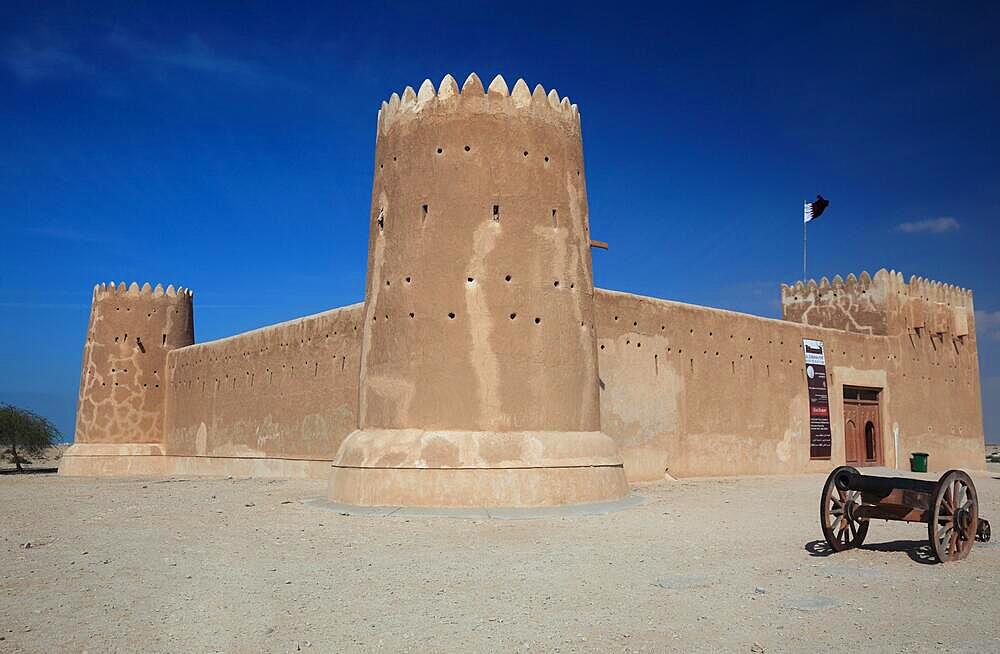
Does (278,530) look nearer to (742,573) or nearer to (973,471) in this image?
(742,573)

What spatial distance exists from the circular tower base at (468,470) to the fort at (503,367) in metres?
0.03

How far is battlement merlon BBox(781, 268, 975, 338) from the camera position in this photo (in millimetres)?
20953

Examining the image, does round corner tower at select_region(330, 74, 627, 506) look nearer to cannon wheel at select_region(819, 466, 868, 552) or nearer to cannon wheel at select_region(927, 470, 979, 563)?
cannon wheel at select_region(819, 466, 868, 552)

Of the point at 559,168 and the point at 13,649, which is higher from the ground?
the point at 559,168

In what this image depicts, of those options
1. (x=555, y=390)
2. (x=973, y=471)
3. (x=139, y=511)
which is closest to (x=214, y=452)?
(x=139, y=511)

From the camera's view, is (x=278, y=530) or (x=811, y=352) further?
(x=811, y=352)

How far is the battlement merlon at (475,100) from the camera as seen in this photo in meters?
11.0

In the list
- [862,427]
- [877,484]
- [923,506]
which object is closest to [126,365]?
[862,427]

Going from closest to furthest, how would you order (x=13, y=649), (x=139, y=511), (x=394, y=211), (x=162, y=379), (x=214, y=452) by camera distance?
(x=13, y=649) < (x=139, y=511) < (x=394, y=211) < (x=214, y=452) < (x=162, y=379)

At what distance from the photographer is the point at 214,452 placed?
823 inches

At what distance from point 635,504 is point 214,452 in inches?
549

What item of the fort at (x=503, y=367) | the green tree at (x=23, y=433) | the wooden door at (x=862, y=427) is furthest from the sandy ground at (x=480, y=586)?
the green tree at (x=23, y=433)

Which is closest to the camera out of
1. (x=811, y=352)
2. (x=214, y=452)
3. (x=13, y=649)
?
(x=13, y=649)

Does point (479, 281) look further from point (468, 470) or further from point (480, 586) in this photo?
point (480, 586)
